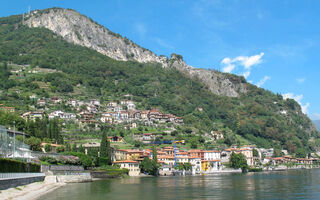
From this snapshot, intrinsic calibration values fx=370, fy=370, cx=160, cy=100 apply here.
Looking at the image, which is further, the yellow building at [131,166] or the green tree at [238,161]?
the green tree at [238,161]

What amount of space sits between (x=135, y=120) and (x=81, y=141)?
53886mm

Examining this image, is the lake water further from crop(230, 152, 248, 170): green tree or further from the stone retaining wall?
crop(230, 152, 248, 170): green tree

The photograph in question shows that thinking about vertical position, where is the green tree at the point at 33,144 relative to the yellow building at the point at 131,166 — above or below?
above

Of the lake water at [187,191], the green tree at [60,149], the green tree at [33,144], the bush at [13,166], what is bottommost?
the lake water at [187,191]

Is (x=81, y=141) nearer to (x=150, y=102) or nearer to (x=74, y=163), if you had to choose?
(x=74, y=163)

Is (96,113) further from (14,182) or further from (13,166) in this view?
(14,182)

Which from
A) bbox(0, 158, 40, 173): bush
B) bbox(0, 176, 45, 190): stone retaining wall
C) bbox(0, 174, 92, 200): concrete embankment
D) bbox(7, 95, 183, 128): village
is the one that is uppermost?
bbox(7, 95, 183, 128): village

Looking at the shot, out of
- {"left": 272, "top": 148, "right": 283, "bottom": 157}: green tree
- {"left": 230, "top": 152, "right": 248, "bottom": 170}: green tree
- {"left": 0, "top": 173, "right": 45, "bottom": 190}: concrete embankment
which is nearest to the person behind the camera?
{"left": 0, "top": 173, "right": 45, "bottom": 190}: concrete embankment

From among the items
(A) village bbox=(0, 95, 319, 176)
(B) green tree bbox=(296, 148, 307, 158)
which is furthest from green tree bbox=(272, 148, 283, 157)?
(B) green tree bbox=(296, 148, 307, 158)

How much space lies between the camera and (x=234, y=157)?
124938mm

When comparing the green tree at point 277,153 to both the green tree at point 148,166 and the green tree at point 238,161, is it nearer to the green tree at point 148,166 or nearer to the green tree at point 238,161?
the green tree at point 238,161

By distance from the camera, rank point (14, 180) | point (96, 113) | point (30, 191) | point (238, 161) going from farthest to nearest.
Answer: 1. point (96, 113)
2. point (238, 161)
3. point (30, 191)
4. point (14, 180)

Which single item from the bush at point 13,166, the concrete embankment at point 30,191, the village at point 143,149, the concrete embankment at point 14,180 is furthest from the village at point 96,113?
the concrete embankment at point 14,180

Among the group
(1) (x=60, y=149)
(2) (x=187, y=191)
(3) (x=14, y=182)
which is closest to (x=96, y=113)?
(1) (x=60, y=149)
